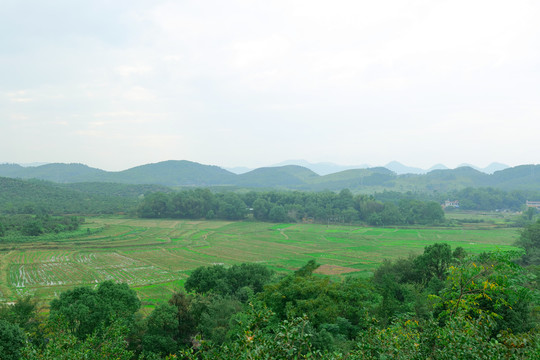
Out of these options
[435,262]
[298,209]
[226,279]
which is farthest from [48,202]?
[435,262]

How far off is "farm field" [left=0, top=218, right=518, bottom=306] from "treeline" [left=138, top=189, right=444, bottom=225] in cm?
758

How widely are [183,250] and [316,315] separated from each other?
40.6 m

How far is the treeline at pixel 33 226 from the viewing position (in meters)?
60.9

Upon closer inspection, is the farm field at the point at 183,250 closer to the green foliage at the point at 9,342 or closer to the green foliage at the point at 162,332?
the green foliage at the point at 162,332

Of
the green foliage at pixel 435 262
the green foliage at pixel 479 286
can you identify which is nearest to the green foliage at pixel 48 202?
the green foliage at pixel 435 262

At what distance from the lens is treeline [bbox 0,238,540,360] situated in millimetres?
7621

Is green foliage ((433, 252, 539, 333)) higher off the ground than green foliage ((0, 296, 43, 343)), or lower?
higher

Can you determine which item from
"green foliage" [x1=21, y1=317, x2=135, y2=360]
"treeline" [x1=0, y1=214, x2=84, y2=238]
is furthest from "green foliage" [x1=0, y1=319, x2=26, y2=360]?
"treeline" [x1=0, y1=214, x2=84, y2=238]

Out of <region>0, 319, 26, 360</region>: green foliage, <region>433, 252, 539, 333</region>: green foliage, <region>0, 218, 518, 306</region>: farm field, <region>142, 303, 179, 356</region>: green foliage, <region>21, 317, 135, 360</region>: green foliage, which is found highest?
<region>433, 252, 539, 333</region>: green foliage

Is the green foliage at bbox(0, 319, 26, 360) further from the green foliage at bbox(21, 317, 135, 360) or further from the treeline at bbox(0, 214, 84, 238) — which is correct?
the treeline at bbox(0, 214, 84, 238)

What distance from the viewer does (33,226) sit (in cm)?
6284

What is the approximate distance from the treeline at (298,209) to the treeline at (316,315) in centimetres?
6349

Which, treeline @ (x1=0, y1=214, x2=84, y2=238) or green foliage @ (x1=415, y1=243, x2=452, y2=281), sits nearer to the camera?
green foliage @ (x1=415, y1=243, x2=452, y2=281)

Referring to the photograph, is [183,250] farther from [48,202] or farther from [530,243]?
[48,202]
